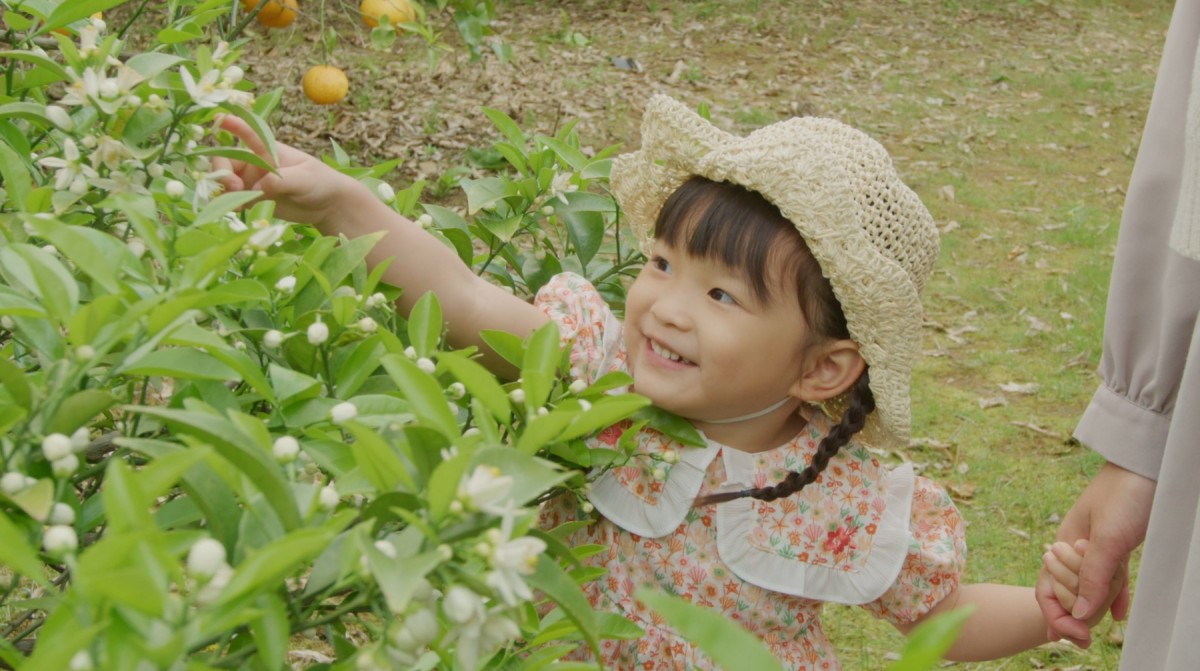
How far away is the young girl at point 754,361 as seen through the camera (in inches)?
66.1

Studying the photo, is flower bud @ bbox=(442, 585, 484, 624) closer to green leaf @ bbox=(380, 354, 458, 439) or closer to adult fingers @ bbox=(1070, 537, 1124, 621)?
green leaf @ bbox=(380, 354, 458, 439)

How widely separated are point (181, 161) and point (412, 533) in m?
0.71

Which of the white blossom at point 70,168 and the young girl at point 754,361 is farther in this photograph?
the young girl at point 754,361

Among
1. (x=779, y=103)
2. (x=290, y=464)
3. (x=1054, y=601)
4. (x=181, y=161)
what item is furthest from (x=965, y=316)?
(x=290, y=464)

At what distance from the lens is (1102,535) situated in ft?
5.61

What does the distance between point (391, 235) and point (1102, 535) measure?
3.28 ft

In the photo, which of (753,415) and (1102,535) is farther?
(753,415)

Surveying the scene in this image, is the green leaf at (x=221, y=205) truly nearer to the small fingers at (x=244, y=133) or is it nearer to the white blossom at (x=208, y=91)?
the white blossom at (x=208, y=91)

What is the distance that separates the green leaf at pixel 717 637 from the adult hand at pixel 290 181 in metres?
0.97

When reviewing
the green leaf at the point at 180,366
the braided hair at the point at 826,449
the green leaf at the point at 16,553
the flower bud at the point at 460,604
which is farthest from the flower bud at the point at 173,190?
the braided hair at the point at 826,449

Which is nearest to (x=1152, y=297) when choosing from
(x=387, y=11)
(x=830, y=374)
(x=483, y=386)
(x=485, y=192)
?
(x=830, y=374)

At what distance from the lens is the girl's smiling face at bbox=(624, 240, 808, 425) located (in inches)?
66.8

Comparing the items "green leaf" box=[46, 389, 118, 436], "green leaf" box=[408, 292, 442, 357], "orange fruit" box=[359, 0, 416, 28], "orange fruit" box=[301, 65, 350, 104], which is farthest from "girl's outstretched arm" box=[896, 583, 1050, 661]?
"orange fruit" box=[301, 65, 350, 104]

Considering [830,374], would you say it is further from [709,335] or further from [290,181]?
[290,181]
